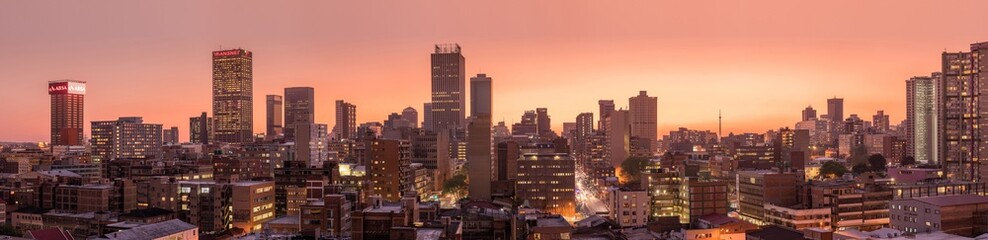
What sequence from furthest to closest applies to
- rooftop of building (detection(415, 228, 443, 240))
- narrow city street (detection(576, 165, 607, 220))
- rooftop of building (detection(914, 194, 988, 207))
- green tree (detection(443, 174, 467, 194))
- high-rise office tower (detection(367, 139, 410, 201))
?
green tree (detection(443, 174, 467, 194)) → narrow city street (detection(576, 165, 607, 220)) → high-rise office tower (detection(367, 139, 410, 201)) → rooftop of building (detection(914, 194, 988, 207)) → rooftop of building (detection(415, 228, 443, 240))

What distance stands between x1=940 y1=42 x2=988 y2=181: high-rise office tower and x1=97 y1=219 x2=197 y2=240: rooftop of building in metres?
128

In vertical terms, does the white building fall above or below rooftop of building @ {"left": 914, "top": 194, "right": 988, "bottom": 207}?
below

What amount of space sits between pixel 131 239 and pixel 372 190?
58169 mm

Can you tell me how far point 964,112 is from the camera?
5335 inches

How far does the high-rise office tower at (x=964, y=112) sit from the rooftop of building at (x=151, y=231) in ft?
418

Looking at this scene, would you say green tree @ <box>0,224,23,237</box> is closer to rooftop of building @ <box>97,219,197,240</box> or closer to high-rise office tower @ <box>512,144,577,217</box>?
rooftop of building @ <box>97,219,197,240</box>

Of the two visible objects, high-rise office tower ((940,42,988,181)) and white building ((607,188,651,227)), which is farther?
high-rise office tower ((940,42,988,181))

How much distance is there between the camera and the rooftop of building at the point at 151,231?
7012cm

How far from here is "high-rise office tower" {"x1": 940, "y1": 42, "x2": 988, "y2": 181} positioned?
132375mm

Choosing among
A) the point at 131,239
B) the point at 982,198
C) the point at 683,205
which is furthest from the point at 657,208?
the point at 131,239

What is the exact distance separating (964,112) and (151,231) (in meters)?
132

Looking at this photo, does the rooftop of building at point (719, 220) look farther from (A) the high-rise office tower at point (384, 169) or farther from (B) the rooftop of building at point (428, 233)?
(A) the high-rise office tower at point (384, 169)

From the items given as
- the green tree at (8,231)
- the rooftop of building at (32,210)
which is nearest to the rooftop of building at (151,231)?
the green tree at (8,231)

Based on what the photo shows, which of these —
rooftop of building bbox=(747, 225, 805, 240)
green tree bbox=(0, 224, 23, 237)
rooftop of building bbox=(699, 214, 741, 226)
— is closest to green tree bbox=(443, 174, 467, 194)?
rooftop of building bbox=(699, 214, 741, 226)
